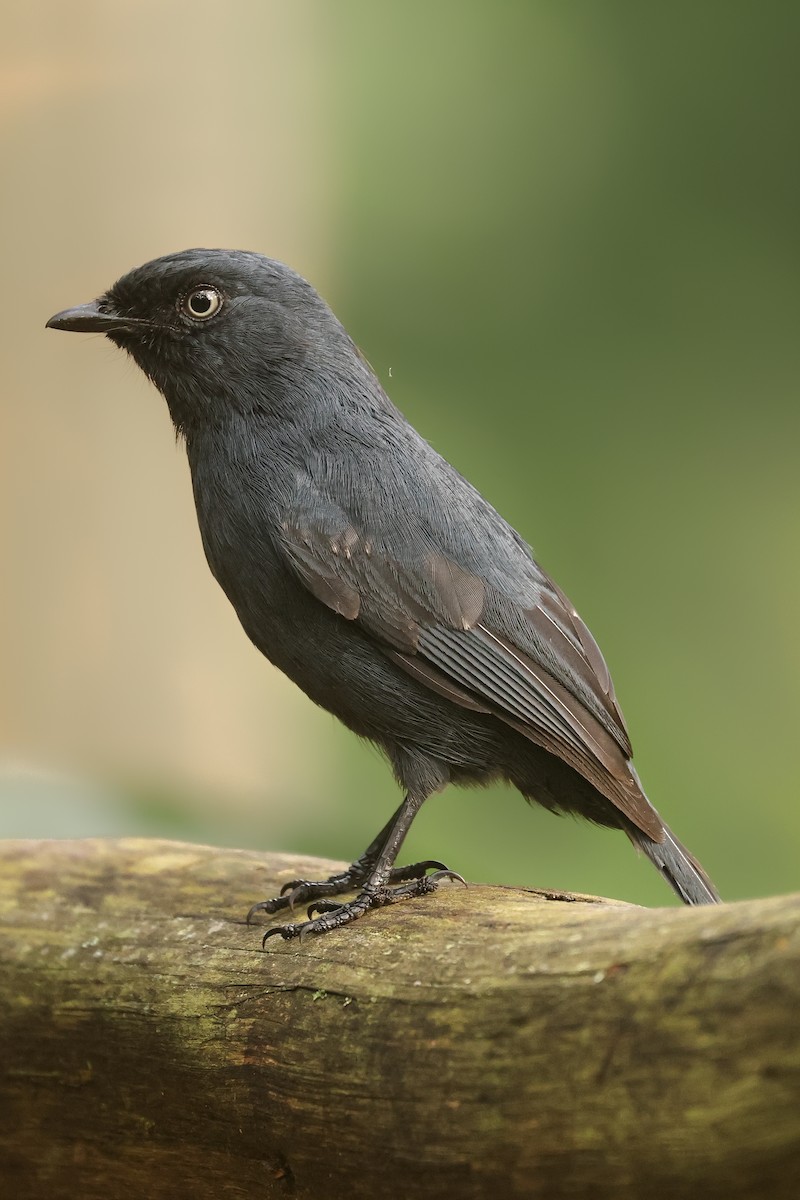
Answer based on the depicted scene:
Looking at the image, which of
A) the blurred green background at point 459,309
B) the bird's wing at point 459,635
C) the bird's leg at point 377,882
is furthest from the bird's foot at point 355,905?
the blurred green background at point 459,309

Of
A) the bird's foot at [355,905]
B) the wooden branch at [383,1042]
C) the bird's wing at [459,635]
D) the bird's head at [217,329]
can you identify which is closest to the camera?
the wooden branch at [383,1042]

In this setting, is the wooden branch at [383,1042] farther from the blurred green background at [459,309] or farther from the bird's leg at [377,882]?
the blurred green background at [459,309]

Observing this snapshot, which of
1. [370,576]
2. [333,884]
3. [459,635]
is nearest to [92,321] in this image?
[370,576]

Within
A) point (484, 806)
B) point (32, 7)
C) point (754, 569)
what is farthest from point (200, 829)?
point (32, 7)

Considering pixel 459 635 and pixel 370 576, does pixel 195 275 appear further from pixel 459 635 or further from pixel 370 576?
pixel 459 635

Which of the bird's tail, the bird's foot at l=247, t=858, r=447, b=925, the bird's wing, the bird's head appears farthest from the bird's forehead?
the bird's tail

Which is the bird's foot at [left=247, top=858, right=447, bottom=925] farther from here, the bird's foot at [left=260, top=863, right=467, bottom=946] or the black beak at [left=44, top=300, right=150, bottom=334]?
the black beak at [left=44, top=300, right=150, bottom=334]
